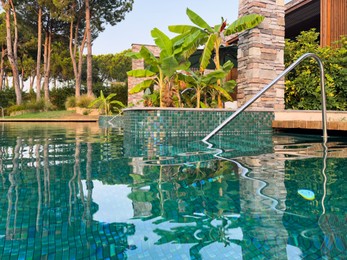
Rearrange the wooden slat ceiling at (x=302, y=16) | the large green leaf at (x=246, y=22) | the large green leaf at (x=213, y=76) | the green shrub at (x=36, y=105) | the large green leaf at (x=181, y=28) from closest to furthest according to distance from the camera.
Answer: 1. the large green leaf at (x=213, y=76)
2. the large green leaf at (x=246, y=22)
3. the large green leaf at (x=181, y=28)
4. the wooden slat ceiling at (x=302, y=16)
5. the green shrub at (x=36, y=105)

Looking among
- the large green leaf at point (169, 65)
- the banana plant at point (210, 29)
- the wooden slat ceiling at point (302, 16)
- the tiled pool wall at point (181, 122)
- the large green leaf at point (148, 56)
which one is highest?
the wooden slat ceiling at point (302, 16)

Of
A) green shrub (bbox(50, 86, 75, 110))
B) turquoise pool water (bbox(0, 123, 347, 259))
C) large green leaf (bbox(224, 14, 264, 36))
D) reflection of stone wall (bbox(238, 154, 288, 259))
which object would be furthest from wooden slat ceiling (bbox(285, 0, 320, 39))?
green shrub (bbox(50, 86, 75, 110))

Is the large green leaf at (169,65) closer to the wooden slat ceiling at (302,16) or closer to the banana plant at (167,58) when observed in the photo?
the banana plant at (167,58)

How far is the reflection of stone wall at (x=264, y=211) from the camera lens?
3.67 feet

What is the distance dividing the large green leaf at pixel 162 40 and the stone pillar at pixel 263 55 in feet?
6.97

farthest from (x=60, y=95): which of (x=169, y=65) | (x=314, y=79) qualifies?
(x=314, y=79)

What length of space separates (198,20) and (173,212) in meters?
6.96

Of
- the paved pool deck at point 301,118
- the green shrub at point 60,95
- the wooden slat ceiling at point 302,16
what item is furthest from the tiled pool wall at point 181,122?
the green shrub at point 60,95

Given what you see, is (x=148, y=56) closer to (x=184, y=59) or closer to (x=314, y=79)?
(x=184, y=59)

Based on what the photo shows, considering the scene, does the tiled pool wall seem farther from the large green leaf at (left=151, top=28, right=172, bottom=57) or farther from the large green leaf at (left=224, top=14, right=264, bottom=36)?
the large green leaf at (left=224, top=14, right=264, bottom=36)

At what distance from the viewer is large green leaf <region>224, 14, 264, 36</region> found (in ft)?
24.0

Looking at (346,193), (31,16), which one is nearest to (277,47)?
(346,193)

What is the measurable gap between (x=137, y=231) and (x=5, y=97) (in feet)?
105

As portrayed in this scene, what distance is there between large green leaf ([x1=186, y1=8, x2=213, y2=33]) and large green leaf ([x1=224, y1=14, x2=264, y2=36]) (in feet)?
1.80
